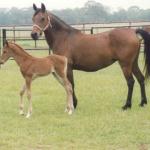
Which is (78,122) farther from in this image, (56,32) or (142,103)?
(56,32)

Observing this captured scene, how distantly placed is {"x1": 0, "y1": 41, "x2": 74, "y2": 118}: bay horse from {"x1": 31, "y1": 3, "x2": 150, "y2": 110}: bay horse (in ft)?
1.64

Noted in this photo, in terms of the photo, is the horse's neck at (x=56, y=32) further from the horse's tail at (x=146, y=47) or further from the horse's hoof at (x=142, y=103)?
the horse's hoof at (x=142, y=103)

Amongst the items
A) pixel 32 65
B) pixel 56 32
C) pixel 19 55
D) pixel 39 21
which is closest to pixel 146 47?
pixel 56 32

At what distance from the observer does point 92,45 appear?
912 centimetres

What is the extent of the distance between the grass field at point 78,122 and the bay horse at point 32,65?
46cm

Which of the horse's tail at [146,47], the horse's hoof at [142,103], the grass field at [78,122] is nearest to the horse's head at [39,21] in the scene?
the grass field at [78,122]

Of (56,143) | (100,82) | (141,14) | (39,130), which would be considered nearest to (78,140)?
(56,143)

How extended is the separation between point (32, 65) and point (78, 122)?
1.43 metres

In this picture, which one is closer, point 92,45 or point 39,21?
point 39,21

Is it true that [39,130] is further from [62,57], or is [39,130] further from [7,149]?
[62,57]

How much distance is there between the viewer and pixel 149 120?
7719mm

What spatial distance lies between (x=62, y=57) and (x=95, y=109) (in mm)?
1252

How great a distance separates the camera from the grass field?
20.1 feet

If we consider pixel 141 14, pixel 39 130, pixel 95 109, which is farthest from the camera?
pixel 141 14
